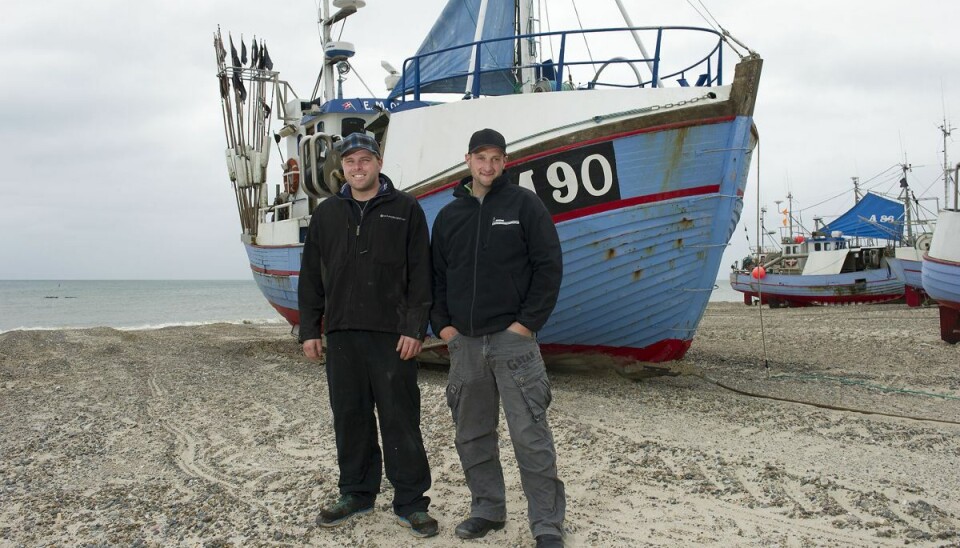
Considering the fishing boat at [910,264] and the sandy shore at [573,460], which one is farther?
the fishing boat at [910,264]

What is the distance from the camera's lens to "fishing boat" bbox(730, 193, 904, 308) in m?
26.5

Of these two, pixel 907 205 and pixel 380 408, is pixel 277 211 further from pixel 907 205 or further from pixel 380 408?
pixel 907 205

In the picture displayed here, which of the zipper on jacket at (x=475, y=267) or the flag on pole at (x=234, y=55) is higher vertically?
the flag on pole at (x=234, y=55)

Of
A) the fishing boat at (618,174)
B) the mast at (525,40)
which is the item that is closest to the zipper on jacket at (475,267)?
the fishing boat at (618,174)

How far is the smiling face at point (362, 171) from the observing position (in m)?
3.66

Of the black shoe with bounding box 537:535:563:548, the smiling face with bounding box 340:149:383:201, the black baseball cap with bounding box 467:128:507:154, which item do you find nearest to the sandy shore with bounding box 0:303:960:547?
the black shoe with bounding box 537:535:563:548

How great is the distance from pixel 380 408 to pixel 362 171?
117cm

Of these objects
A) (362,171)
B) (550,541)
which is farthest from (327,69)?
(550,541)

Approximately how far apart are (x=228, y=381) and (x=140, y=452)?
10.6ft

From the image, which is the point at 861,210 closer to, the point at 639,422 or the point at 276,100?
the point at 276,100

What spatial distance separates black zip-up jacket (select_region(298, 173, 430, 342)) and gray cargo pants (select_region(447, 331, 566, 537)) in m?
0.32

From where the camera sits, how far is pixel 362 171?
3.66m

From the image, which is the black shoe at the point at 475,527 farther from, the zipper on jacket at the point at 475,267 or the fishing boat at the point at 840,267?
the fishing boat at the point at 840,267

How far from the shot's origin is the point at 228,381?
329 inches
